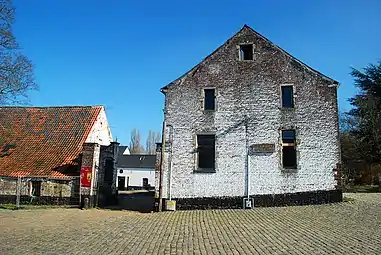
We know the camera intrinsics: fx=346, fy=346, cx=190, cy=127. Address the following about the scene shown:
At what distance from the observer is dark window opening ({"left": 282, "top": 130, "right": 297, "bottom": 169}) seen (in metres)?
18.6

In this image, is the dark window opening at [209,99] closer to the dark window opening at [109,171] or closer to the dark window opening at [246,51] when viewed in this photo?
the dark window opening at [246,51]

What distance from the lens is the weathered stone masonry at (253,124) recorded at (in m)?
18.3

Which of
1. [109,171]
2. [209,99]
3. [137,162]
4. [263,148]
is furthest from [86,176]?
[137,162]

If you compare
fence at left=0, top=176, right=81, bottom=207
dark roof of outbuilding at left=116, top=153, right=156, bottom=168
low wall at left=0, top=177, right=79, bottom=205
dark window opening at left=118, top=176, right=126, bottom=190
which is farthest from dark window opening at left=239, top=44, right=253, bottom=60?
dark window opening at left=118, top=176, right=126, bottom=190

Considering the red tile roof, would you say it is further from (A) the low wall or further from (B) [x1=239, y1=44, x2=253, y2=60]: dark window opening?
(B) [x1=239, y1=44, x2=253, y2=60]: dark window opening

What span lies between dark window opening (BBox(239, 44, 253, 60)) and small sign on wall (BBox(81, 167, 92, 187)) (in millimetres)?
11516

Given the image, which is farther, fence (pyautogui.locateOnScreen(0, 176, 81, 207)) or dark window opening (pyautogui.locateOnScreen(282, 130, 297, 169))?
fence (pyautogui.locateOnScreen(0, 176, 81, 207))

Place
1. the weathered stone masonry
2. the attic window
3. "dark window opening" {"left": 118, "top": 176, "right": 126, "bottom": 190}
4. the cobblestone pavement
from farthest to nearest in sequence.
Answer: "dark window opening" {"left": 118, "top": 176, "right": 126, "bottom": 190} → the attic window → the weathered stone masonry → the cobblestone pavement

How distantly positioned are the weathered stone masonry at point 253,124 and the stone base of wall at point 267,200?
52 millimetres

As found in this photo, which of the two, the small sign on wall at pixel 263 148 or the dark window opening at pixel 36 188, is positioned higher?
the small sign on wall at pixel 263 148

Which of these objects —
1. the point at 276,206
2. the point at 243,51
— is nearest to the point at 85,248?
the point at 276,206

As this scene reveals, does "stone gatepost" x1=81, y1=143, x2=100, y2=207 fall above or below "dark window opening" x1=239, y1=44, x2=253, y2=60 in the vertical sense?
below

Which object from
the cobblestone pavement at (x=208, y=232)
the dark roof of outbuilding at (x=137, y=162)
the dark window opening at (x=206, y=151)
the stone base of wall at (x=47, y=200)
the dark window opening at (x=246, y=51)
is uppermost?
the dark window opening at (x=246, y=51)

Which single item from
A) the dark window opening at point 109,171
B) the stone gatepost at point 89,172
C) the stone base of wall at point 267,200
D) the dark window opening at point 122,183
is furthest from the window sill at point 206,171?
the dark window opening at point 122,183
